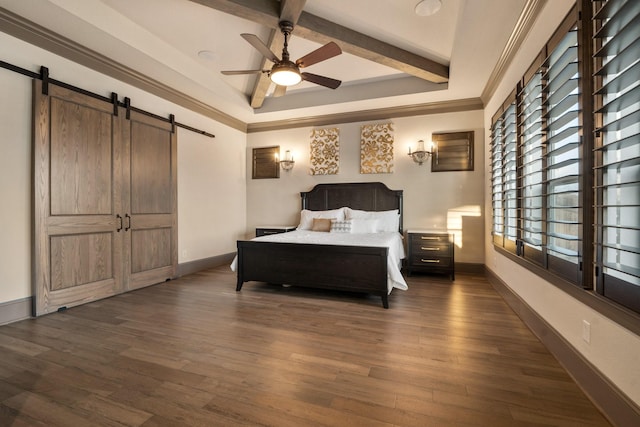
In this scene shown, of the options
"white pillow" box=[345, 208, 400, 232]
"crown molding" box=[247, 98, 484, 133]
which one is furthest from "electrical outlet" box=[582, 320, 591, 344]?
"crown molding" box=[247, 98, 484, 133]

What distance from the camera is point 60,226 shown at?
308cm

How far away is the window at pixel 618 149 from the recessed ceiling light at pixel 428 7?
156 cm

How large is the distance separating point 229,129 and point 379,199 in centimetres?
317

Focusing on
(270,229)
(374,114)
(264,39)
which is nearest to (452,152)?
(374,114)

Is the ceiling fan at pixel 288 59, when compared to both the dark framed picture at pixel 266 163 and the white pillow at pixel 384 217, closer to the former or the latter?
the white pillow at pixel 384 217

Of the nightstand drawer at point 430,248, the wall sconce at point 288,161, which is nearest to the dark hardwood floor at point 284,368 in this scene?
the nightstand drawer at point 430,248

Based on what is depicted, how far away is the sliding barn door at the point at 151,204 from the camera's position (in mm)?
3881

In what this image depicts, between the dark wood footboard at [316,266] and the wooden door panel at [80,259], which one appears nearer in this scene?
the wooden door panel at [80,259]

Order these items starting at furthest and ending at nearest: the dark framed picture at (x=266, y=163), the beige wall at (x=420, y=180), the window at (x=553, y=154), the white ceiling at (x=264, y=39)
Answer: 1. the dark framed picture at (x=266, y=163)
2. the beige wall at (x=420, y=180)
3. the white ceiling at (x=264, y=39)
4. the window at (x=553, y=154)

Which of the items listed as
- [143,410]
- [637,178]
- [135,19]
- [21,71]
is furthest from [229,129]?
[637,178]

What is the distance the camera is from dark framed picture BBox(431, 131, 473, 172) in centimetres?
478

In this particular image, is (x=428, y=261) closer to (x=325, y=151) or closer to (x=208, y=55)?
(x=325, y=151)

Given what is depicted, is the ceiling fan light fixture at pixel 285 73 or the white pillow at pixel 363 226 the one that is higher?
the ceiling fan light fixture at pixel 285 73

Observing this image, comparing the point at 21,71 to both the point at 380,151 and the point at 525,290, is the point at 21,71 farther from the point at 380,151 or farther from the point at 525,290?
the point at 525,290
